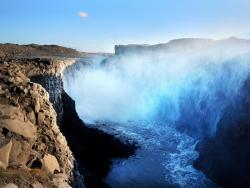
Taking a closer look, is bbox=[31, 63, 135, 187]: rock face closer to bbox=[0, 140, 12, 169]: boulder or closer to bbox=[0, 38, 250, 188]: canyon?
bbox=[0, 38, 250, 188]: canyon

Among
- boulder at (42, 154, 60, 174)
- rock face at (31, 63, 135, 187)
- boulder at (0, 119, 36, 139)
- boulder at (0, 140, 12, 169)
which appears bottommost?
rock face at (31, 63, 135, 187)

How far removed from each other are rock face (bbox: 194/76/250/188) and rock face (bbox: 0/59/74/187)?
11.9m

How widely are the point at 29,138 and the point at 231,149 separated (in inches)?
618

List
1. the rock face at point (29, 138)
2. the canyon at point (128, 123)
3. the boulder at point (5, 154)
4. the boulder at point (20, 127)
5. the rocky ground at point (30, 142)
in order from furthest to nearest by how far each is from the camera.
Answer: the canyon at point (128, 123)
the boulder at point (20, 127)
the rock face at point (29, 138)
the rocky ground at point (30, 142)
the boulder at point (5, 154)

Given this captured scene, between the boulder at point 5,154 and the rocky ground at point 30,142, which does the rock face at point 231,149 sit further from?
the boulder at point 5,154

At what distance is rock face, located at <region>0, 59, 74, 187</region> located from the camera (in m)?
12.0

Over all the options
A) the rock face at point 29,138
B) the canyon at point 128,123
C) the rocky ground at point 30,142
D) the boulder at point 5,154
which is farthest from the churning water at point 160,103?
the boulder at point 5,154

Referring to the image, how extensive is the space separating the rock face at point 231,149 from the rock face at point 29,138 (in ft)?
39.0

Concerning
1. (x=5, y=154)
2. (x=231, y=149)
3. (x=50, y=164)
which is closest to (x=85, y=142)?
(x=231, y=149)

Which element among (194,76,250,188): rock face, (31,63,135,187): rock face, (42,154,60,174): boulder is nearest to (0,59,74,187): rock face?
(42,154,60,174): boulder

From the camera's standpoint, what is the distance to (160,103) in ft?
159

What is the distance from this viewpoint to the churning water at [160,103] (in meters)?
28.2

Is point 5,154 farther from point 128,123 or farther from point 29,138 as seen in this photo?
point 128,123

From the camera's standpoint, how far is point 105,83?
58281 mm
